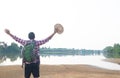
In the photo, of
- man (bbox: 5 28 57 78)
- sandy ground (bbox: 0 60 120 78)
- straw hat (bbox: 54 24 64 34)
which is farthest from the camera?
sandy ground (bbox: 0 60 120 78)

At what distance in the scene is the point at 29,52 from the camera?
1126 centimetres

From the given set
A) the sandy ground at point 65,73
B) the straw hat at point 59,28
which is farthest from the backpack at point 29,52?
the sandy ground at point 65,73

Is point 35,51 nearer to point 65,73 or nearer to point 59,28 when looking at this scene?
point 59,28

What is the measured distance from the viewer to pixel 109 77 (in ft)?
79.6

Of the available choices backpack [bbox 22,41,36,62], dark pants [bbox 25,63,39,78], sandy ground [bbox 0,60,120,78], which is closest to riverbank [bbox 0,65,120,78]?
sandy ground [bbox 0,60,120,78]

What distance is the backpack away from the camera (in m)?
11.3

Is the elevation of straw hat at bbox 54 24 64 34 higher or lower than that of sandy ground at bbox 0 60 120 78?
higher

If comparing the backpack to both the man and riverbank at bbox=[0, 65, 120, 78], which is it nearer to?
the man

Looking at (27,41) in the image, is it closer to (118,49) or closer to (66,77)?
(66,77)

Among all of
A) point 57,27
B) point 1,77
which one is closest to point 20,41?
point 57,27

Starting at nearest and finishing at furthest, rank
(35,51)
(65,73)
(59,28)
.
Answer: (59,28) < (35,51) < (65,73)

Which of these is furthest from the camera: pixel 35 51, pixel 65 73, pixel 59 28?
pixel 65 73

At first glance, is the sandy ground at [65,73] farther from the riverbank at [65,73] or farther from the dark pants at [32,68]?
the dark pants at [32,68]

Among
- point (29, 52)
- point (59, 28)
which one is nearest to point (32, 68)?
point (29, 52)
